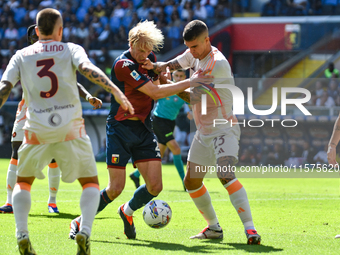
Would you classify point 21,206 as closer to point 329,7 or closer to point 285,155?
point 285,155

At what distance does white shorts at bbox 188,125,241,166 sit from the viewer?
16.3 feet

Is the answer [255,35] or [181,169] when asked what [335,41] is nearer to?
[255,35]

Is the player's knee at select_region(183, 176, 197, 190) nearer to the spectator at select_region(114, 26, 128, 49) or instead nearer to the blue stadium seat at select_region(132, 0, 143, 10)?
the spectator at select_region(114, 26, 128, 49)

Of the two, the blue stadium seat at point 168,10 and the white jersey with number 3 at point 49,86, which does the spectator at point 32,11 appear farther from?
the white jersey with number 3 at point 49,86

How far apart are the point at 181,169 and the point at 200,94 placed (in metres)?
5.07

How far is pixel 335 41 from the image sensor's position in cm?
1888

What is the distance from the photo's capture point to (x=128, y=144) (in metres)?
5.19

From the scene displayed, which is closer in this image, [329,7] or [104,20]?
[329,7]

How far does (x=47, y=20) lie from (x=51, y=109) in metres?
0.75

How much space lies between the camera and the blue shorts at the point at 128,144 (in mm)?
5164

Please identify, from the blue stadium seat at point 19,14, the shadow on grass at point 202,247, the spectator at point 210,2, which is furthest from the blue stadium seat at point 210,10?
the shadow on grass at point 202,247

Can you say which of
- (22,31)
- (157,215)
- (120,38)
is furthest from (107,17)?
(157,215)

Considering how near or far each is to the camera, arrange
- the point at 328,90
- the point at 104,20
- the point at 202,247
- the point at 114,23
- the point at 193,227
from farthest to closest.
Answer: the point at 104,20 → the point at 114,23 → the point at 328,90 → the point at 193,227 → the point at 202,247

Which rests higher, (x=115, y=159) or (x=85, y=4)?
(x=85, y=4)
